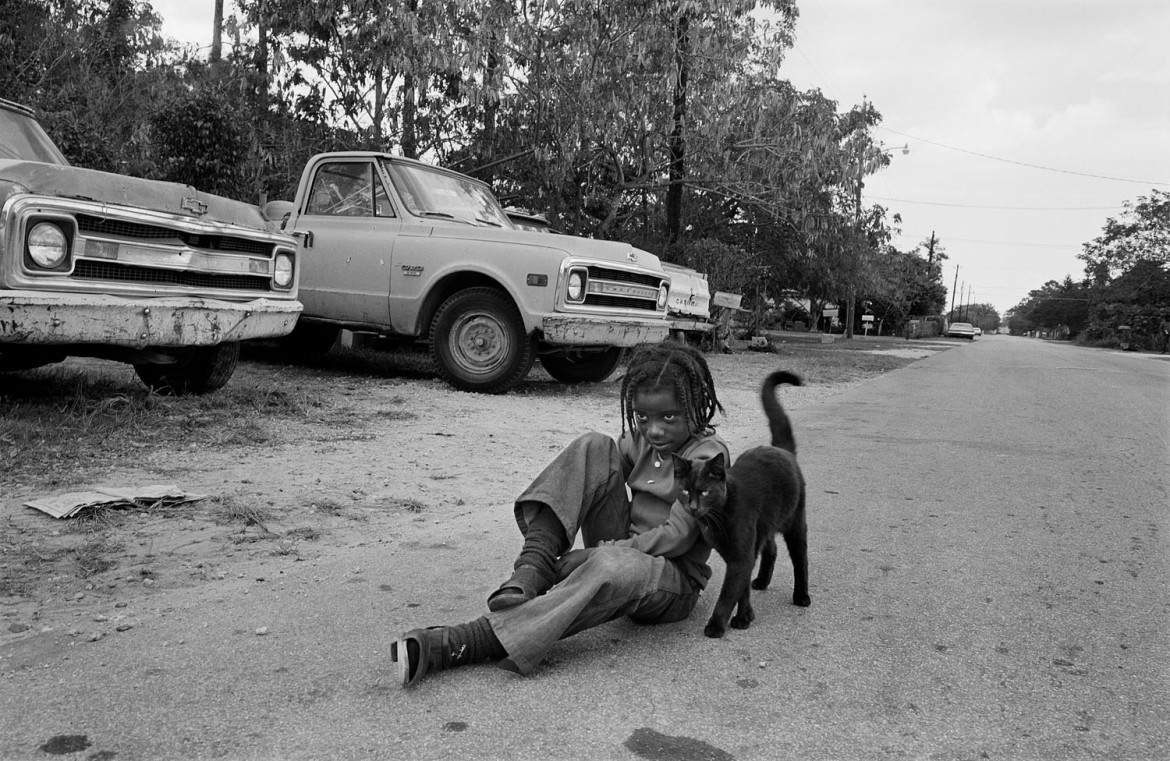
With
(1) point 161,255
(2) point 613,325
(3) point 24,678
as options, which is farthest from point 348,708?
(2) point 613,325

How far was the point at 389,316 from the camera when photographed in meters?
8.67

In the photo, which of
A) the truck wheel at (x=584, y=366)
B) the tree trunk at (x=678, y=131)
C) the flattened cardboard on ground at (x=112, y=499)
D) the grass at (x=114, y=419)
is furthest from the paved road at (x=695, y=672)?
the tree trunk at (x=678, y=131)

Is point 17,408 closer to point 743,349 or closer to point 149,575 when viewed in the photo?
point 149,575

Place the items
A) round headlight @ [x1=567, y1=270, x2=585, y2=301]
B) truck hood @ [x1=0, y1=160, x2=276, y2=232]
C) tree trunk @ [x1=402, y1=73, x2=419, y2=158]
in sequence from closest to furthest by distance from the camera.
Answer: truck hood @ [x1=0, y1=160, x2=276, y2=232], round headlight @ [x1=567, y1=270, x2=585, y2=301], tree trunk @ [x1=402, y1=73, x2=419, y2=158]

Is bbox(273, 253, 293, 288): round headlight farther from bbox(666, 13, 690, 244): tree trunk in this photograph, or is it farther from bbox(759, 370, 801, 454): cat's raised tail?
bbox(666, 13, 690, 244): tree trunk

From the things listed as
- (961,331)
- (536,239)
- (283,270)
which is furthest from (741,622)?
(961,331)

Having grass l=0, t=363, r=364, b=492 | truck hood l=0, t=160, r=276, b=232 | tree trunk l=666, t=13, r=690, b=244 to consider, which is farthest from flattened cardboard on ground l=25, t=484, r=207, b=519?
tree trunk l=666, t=13, r=690, b=244

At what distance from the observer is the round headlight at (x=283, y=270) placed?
6691 millimetres

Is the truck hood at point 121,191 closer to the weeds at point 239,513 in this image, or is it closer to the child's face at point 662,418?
the weeds at point 239,513

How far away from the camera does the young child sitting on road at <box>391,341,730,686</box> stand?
98.6 inches

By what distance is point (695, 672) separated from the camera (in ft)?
8.42

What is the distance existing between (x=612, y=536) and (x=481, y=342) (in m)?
5.58

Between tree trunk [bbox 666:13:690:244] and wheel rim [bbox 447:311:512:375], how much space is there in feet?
25.1

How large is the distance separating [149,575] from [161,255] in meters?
3.00
